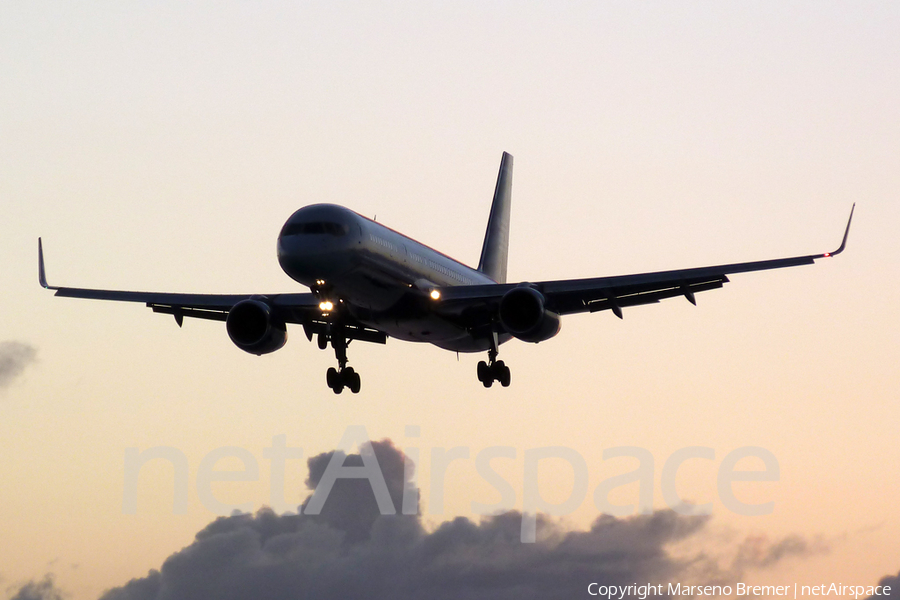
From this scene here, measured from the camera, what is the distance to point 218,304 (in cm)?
5084

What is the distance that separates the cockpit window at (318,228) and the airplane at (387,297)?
3 cm

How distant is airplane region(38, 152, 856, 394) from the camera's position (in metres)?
43.3

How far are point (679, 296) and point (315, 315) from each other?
13.6 meters

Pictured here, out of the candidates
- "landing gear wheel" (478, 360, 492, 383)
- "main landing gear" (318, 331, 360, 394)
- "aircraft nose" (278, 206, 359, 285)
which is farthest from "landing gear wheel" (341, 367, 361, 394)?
"aircraft nose" (278, 206, 359, 285)

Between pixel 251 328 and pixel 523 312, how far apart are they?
10252mm

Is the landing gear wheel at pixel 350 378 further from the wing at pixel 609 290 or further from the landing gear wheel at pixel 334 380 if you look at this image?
the wing at pixel 609 290

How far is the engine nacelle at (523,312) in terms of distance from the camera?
46.4m

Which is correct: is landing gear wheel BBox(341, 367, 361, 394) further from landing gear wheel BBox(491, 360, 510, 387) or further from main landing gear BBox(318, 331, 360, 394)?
landing gear wheel BBox(491, 360, 510, 387)

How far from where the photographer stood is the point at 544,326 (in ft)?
156

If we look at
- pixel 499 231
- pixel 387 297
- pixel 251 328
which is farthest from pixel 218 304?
pixel 499 231

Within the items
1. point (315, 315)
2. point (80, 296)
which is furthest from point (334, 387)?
point (80, 296)

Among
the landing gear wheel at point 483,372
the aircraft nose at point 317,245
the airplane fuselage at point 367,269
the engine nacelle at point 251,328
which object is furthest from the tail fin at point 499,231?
the aircraft nose at point 317,245

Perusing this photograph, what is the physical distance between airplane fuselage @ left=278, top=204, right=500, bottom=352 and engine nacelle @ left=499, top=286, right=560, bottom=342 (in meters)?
2.33

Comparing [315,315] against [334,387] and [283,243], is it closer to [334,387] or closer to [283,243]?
[334,387]
